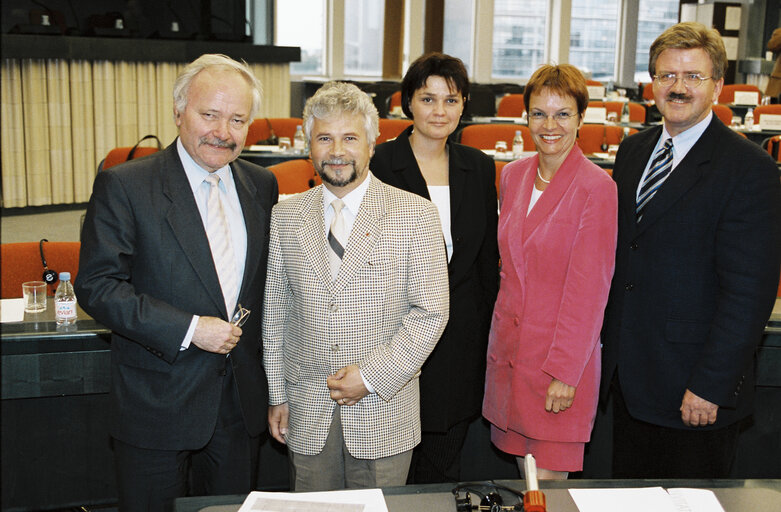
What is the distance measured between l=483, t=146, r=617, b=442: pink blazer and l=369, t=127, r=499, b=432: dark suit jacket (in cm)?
11

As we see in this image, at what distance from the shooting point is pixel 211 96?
215 cm

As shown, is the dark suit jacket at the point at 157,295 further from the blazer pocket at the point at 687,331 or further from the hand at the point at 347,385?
the blazer pocket at the point at 687,331

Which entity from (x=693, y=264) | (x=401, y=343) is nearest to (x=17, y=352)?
(x=401, y=343)

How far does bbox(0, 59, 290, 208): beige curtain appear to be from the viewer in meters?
7.73

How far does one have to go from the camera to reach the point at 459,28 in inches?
593

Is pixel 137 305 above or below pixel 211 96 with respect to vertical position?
below

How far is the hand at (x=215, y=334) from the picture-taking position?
202cm

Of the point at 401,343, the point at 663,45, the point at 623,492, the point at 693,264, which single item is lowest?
the point at 623,492

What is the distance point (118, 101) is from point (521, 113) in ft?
18.2

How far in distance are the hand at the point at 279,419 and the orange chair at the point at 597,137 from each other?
619 centimetres

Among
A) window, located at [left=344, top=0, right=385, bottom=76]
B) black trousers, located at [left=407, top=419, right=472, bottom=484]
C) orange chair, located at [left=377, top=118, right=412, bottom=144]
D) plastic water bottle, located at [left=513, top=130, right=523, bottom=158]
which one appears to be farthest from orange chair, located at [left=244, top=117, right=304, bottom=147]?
window, located at [left=344, top=0, right=385, bottom=76]

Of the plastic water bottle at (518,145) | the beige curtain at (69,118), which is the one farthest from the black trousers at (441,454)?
the beige curtain at (69,118)

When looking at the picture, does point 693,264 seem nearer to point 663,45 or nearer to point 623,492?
point 663,45

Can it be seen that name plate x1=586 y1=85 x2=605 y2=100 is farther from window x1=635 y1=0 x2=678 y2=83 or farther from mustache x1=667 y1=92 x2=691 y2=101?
Result: mustache x1=667 y1=92 x2=691 y2=101
